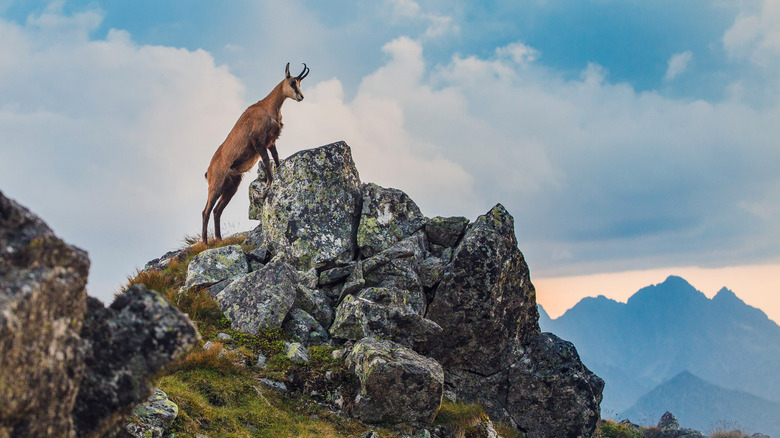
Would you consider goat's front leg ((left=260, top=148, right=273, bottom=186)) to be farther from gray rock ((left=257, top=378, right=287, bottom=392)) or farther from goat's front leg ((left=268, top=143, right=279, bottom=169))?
gray rock ((left=257, top=378, right=287, bottom=392))

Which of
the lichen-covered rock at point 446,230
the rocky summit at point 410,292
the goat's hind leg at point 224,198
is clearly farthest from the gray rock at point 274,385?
the goat's hind leg at point 224,198

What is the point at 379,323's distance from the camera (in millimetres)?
15125

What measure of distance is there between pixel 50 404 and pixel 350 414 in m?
8.33

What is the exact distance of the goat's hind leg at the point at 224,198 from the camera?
2278cm

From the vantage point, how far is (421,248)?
61.8 feet

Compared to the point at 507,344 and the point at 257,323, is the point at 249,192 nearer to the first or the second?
the point at 257,323

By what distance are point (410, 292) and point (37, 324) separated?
45.0 feet

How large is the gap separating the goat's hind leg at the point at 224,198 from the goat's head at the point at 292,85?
4.19 metres

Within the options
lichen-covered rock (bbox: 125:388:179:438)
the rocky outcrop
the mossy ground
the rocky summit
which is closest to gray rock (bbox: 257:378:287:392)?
the mossy ground

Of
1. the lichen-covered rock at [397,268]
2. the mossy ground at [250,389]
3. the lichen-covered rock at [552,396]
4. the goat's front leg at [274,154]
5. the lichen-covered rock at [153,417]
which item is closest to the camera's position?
the lichen-covered rock at [153,417]

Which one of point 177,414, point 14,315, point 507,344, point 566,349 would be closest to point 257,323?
point 177,414

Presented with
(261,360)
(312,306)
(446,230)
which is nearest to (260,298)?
(312,306)

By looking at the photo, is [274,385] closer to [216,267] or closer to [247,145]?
[216,267]

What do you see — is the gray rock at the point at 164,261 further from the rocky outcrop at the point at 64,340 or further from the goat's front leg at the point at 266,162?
the rocky outcrop at the point at 64,340
